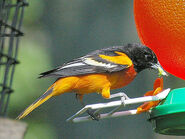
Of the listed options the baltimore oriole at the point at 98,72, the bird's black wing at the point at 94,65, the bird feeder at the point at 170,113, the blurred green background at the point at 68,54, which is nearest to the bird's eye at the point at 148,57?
the baltimore oriole at the point at 98,72

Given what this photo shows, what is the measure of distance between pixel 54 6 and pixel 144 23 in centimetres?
599

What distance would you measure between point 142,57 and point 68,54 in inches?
188

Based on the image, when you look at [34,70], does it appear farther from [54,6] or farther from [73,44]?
[54,6]

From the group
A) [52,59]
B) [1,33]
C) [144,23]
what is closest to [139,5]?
[144,23]

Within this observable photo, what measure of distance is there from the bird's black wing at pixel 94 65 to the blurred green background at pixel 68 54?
3.03m

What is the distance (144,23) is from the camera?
354cm

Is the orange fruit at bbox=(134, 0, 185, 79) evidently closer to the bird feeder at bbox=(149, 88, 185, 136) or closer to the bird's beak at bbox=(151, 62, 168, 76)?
the bird's beak at bbox=(151, 62, 168, 76)

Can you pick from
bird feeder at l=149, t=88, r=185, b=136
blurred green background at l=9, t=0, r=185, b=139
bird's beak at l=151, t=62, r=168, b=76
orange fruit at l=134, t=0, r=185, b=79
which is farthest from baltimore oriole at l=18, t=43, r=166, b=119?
blurred green background at l=9, t=0, r=185, b=139

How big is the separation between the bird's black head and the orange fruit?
7cm

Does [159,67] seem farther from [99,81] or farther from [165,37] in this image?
[99,81]

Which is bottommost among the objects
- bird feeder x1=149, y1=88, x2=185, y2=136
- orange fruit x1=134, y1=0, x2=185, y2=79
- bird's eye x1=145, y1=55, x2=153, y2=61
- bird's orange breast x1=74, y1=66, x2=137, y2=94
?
bird feeder x1=149, y1=88, x2=185, y2=136

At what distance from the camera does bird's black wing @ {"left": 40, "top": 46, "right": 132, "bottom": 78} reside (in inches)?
144

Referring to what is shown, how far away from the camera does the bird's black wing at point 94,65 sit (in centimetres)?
366

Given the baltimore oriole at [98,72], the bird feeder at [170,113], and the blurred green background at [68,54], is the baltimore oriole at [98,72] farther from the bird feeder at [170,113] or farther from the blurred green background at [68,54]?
the blurred green background at [68,54]
